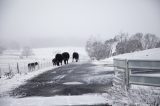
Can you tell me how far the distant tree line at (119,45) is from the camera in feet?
315

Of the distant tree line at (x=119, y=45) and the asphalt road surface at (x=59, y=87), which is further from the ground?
the distant tree line at (x=119, y=45)

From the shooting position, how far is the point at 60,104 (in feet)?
23.4

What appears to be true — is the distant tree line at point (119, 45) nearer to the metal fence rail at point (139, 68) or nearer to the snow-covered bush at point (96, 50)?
the snow-covered bush at point (96, 50)

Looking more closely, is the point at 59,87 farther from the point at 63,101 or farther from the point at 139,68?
the point at 139,68

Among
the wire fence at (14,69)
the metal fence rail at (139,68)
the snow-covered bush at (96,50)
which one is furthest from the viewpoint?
the snow-covered bush at (96,50)

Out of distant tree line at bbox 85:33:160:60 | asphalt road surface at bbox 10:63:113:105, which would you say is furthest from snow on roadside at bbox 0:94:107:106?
distant tree line at bbox 85:33:160:60

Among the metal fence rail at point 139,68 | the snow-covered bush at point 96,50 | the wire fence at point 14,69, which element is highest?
the snow-covered bush at point 96,50

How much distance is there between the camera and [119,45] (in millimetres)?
97375

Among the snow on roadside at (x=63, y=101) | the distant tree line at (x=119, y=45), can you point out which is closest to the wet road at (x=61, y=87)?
the snow on roadside at (x=63, y=101)

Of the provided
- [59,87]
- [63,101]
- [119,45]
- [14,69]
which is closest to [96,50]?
[119,45]

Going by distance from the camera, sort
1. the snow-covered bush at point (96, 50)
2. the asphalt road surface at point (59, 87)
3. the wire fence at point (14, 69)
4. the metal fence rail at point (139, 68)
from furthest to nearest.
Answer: the snow-covered bush at point (96, 50)
the wire fence at point (14, 69)
the asphalt road surface at point (59, 87)
the metal fence rail at point (139, 68)

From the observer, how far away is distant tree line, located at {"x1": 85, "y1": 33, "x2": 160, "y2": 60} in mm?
96062

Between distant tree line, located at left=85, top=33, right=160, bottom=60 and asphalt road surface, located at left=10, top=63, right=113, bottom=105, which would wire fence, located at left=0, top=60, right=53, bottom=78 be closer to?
asphalt road surface, located at left=10, top=63, right=113, bottom=105

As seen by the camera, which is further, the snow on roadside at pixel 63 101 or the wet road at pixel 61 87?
the wet road at pixel 61 87
